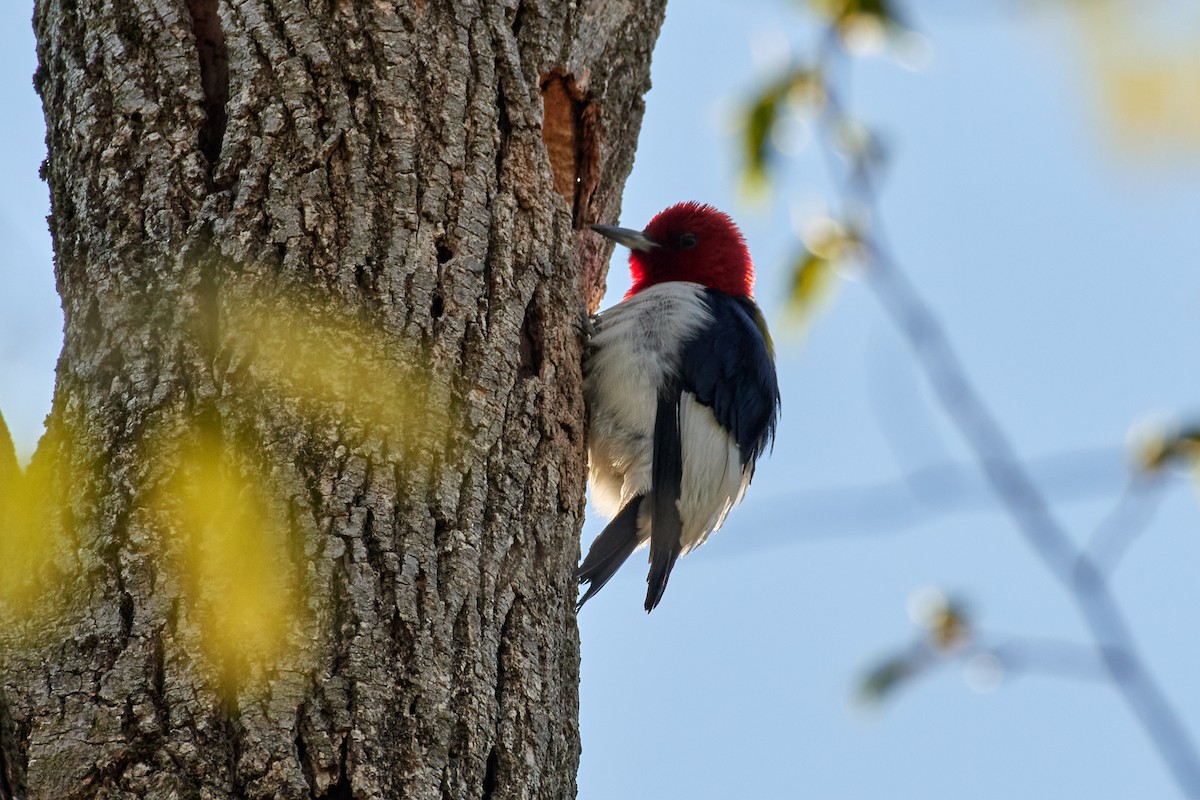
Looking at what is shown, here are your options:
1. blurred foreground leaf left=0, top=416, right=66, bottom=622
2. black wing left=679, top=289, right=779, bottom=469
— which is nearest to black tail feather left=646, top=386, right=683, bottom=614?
black wing left=679, top=289, right=779, bottom=469

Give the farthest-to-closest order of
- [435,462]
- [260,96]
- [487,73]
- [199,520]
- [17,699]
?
1. [487,73]
2. [260,96]
3. [435,462]
4. [199,520]
5. [17,699]

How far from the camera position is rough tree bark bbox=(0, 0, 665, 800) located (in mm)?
2295

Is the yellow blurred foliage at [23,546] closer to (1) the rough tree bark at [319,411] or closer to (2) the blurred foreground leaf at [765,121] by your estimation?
(1) the rough tree bark at [319,411]

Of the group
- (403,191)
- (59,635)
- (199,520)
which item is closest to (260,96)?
(403,191)

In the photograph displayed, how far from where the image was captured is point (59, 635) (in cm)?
234

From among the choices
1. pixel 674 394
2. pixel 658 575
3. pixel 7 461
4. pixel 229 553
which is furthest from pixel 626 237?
pixel 7 461

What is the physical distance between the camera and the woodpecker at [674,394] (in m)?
3.94

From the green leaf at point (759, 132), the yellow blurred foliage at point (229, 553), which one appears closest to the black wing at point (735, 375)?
the green leaf at point (759, 132)

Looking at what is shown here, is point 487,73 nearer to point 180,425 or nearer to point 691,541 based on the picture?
point 180,425

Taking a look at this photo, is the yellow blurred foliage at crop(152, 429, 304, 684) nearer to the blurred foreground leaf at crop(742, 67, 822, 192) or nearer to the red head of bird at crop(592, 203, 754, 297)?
the blurred foreground leaf at crop(742, 67, 822, 192)

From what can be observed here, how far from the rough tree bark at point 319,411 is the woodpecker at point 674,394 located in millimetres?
678

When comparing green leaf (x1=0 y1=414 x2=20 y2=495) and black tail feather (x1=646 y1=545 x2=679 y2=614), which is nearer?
green leaf (x1=0 y1=414 x2=20 y2=495)

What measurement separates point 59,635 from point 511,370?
101 cm

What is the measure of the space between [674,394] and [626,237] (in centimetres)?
49
